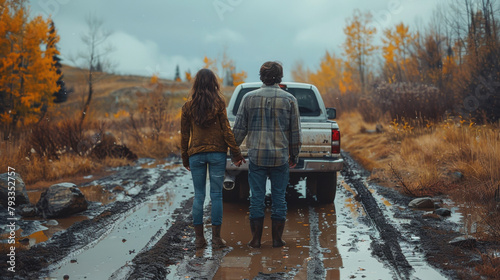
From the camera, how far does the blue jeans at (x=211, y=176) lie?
5.76 metres

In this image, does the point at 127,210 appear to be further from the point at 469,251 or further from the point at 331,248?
the point at 469,251

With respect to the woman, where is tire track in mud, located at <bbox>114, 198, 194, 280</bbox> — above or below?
below

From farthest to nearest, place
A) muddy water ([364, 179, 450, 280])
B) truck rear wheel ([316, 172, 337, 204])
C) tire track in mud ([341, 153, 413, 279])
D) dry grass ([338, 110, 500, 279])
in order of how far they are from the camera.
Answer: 1. truck rear wheel ([316, 172, 337, 204])
2. dry grass ([338, 110, 500, 279])
3. tire track in mud ([341, 153, 413, 279])
4. muddy water ([364, 179, 450, 280])

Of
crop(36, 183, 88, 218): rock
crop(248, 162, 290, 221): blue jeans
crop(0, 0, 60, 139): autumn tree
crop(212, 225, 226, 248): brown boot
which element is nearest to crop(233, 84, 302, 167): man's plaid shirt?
crop(248, 162, 290, 221): blue jeans

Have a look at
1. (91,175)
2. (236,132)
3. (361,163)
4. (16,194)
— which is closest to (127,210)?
(16,194)

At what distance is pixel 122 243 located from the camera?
20.1ft

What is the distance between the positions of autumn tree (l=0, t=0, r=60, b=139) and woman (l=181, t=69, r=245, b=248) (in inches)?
636

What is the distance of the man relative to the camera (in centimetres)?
567

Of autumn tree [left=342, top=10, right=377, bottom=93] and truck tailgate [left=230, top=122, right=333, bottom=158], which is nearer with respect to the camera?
truck tailgate [left=230, top=122, right=333, bottom=158]

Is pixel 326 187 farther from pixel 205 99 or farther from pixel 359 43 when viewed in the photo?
pixel 359 43

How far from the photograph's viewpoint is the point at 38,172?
11.6 meters

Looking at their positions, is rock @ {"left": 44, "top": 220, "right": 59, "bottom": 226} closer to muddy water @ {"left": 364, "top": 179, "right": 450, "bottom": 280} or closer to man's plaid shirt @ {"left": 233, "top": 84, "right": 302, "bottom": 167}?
man's plaid shirt @ {"left": 233, "top": 84, "right": 302, "bottom": 167}

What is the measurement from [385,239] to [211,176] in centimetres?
217

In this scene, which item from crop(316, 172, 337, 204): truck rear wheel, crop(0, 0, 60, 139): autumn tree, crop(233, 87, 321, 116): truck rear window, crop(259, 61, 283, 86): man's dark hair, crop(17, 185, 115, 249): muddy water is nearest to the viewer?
crop(259, 61, 283, 86): man's dark hair
